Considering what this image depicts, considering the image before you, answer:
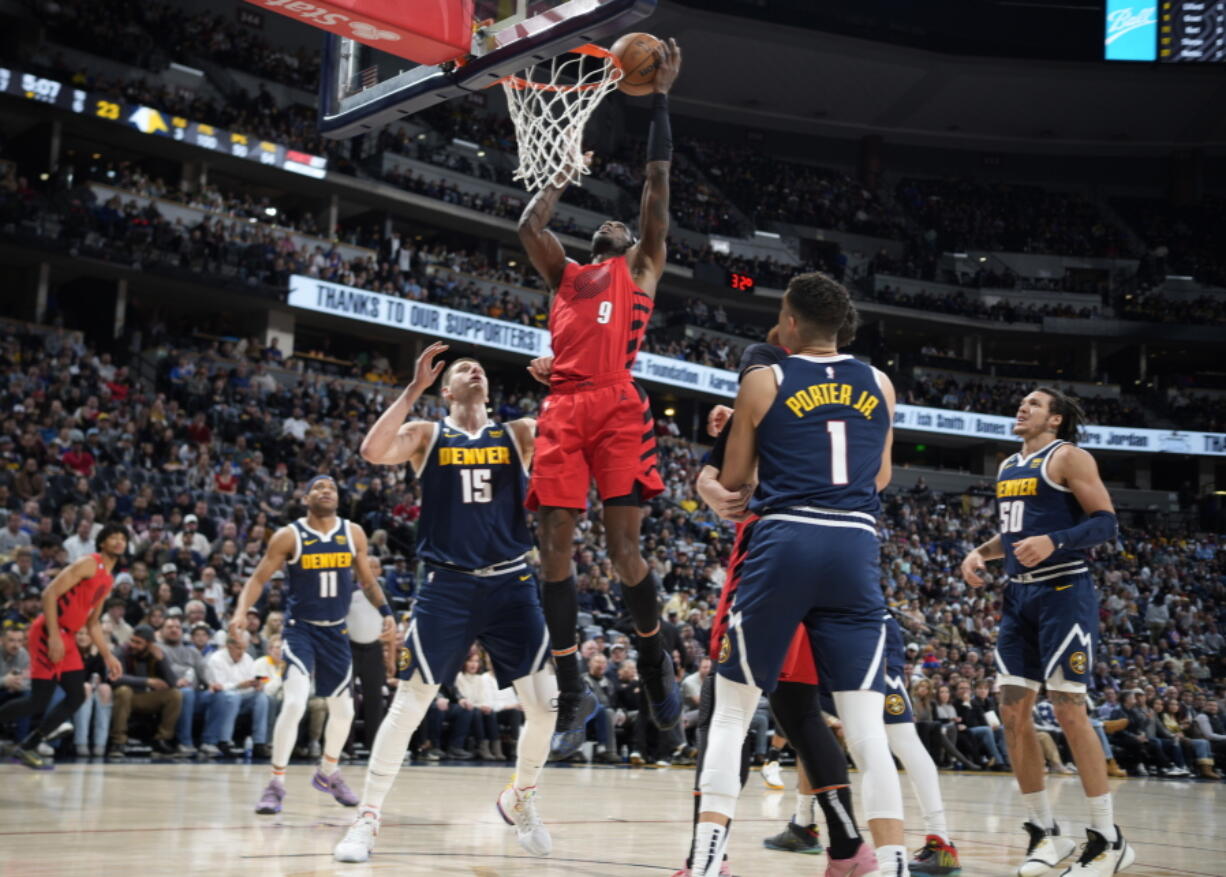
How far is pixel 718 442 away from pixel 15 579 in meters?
9.87

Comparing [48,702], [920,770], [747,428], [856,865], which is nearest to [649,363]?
[48,702]

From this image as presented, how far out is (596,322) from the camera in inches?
224

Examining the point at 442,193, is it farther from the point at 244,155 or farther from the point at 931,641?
the point at 931,641

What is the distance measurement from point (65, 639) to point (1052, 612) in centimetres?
724

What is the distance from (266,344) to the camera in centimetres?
2798

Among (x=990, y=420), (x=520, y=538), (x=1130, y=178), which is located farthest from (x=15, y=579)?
(x=1130, y=178)

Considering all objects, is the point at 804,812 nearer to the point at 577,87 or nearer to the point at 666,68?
the point at 666,68

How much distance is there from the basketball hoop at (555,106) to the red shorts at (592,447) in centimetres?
156

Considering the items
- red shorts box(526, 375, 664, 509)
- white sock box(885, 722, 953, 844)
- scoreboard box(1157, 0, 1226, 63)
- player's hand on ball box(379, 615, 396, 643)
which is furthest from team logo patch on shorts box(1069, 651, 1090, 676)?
scoreboard box(1157, 0, 1226, 63)

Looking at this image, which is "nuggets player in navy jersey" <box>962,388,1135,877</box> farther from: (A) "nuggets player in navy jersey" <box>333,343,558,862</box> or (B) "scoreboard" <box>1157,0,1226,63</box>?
(B) "scoreboard" <box>1157,0,1226,63</box>

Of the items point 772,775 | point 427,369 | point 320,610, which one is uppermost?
point 427,369

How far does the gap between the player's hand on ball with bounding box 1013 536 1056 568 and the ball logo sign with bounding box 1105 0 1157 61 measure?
116 feet

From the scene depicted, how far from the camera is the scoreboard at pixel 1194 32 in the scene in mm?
34406

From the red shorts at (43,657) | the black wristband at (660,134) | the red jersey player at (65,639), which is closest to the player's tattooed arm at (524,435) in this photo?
the black wristband at (660,134)
